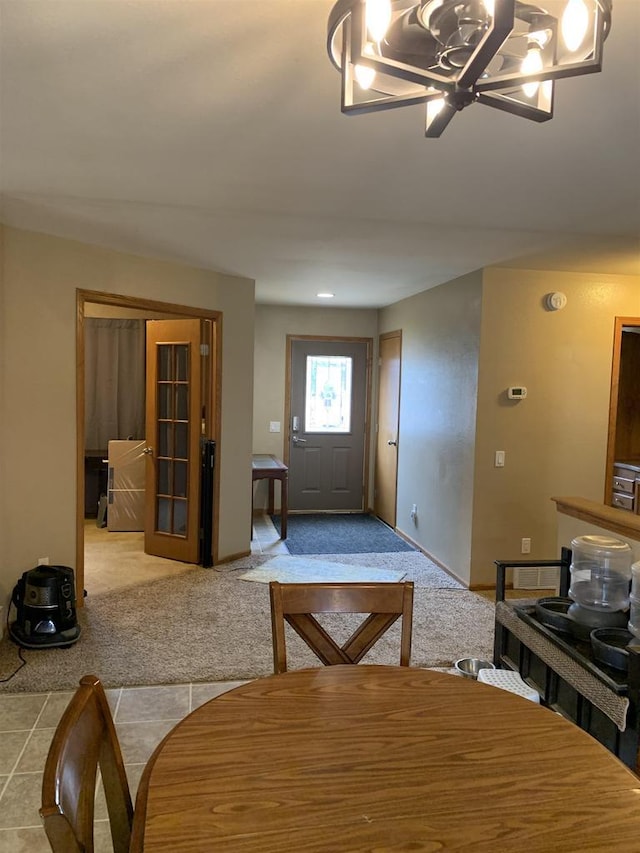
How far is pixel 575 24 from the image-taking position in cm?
110

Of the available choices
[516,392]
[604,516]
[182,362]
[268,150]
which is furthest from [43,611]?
[516,392]

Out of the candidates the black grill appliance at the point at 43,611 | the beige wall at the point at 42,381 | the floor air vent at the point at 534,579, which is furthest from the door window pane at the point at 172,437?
the floor air vent at the point at 534,579

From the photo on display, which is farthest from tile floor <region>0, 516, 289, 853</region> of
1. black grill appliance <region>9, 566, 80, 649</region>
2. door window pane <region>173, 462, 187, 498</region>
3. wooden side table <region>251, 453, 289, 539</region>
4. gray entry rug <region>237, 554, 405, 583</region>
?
wooden side table <region>251, 453, 289, 539</region>

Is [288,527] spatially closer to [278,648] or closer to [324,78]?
[278,648]

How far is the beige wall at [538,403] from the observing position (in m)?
4.47

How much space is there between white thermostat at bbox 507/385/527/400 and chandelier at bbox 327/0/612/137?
11.1ft

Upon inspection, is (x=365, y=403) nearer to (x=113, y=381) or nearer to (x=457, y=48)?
(x=113, y=381)

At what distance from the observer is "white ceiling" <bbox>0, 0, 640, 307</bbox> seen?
1548 millimetres

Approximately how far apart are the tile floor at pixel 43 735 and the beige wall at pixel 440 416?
2439 mm

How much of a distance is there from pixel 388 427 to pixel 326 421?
84cm

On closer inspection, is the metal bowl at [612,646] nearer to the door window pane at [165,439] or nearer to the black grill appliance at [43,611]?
the black grill appliance at [43,611]

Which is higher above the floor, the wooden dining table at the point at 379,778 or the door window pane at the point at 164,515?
the wooden dining table at the point at 379,778

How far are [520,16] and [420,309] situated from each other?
4.61 meters

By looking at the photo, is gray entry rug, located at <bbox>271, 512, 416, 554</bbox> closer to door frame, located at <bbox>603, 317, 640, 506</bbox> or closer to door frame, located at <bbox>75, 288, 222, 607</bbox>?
door frame, located at <bbox>75, 288, 222, 607</bbox>
